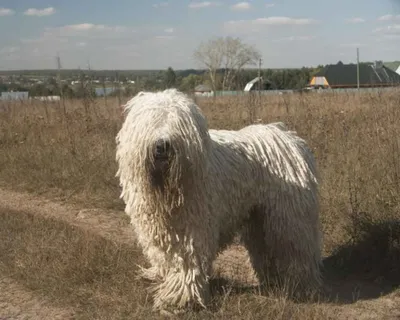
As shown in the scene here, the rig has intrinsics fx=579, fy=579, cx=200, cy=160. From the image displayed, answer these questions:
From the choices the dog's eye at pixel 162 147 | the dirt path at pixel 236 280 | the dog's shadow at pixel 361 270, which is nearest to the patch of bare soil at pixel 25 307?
the dirt path at pixel 236 280

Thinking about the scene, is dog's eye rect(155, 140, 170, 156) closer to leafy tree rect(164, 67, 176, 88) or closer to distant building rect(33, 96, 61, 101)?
leafy tree rect(164, 67, 176, 88)

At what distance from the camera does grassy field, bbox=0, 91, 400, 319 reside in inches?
211

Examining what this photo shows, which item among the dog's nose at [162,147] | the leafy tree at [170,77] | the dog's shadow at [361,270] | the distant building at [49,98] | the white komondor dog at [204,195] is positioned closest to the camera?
the dog's nose at [162,147]

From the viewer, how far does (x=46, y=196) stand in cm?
978

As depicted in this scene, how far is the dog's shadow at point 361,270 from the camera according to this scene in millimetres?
5609

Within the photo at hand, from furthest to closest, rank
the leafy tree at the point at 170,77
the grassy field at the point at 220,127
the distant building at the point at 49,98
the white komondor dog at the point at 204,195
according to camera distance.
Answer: the distant building at the point at 49,98
the leafy tree at the point at 170,77
the grassy field at the point at 220,127
the white komondor dog at the point at 204,195

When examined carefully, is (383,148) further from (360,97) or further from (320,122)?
(360,97)

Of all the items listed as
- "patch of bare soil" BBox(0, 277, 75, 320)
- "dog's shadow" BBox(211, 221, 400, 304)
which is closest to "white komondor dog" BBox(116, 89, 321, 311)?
"dog's shadow" BBox(211, 221, 400, 304)

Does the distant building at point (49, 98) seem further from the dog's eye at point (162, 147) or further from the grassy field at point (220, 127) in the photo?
the dog's eye at point (162, 147)

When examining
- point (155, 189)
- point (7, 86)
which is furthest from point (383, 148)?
point (7, 86)

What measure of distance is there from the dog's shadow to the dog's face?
4.69 ft

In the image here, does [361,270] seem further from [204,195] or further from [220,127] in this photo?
[220,127]

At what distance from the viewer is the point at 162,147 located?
4422 mm

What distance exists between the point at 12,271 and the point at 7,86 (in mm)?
18242
